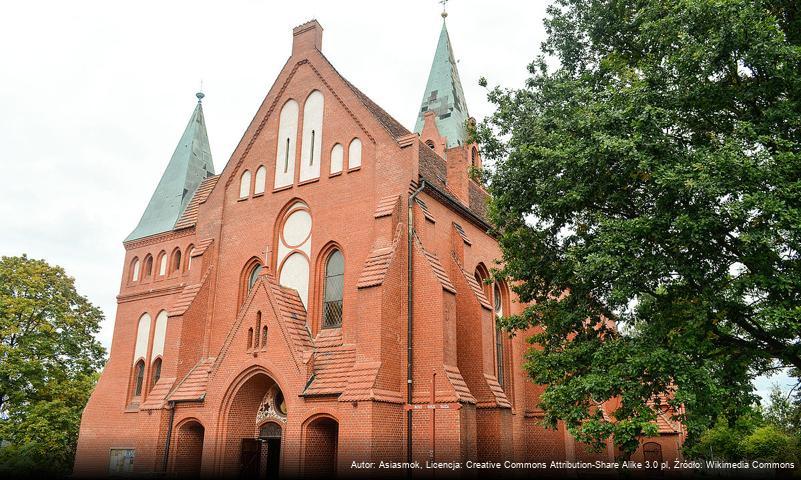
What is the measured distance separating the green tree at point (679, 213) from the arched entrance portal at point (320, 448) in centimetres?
595

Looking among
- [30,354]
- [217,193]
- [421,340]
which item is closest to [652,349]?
[421,340]

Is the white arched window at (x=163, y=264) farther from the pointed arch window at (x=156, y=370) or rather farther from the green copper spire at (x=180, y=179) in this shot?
the pointed arch window at (x=156, y=370)

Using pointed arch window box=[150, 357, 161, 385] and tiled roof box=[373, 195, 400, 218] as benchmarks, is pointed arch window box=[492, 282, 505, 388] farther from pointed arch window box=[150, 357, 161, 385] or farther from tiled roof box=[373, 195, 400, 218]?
pointed arch window box=[150, 357, 161, 385]

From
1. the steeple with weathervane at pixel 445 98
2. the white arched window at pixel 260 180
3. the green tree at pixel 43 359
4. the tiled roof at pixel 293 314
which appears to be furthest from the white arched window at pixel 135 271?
the steeple with weathervane at pixel 445 98

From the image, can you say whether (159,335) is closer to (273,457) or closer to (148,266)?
(148,266)

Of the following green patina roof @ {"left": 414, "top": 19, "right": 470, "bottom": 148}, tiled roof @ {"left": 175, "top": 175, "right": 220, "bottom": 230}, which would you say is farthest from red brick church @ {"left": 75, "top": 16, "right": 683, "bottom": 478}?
green patina roof @ {"left": 414, "top": 19, "right": 470, "bottom": 148}

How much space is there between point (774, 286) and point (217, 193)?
17634 mm

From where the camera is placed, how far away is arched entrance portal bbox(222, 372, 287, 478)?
55.6 feet

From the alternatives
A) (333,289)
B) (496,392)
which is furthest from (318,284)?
(496,392)

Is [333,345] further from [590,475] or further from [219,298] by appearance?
[590,475]

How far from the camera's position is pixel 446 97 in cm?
3388

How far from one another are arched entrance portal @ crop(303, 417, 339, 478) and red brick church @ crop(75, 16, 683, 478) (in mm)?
40

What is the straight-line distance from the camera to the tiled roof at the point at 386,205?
17375mm

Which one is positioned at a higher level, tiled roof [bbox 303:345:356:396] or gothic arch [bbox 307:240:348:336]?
gothic arch [bbox 307:240:348:336]
